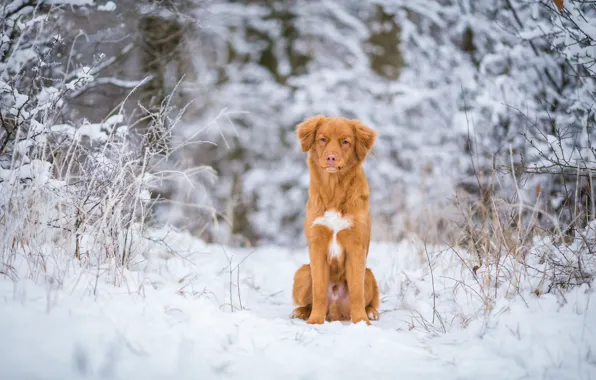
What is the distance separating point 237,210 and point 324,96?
2999mm

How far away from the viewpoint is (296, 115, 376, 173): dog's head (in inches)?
117

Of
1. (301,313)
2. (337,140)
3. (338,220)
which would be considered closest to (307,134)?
(337,140)

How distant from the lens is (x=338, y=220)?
2.95m

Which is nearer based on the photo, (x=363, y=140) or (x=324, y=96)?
(x=363, y=140)

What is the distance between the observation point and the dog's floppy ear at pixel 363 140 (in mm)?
3078

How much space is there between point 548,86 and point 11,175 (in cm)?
485

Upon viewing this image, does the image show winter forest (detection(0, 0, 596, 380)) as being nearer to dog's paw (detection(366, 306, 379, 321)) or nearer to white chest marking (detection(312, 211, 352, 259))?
dog's paw (detection(366, 306, 379, 321))

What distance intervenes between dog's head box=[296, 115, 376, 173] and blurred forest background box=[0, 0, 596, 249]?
0.46 m

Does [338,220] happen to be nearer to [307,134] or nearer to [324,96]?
[307,134]

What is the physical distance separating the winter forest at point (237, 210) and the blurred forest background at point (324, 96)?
0.05 meters

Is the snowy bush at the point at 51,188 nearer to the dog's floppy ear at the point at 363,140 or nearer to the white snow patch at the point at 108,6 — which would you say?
the white snow patch at the point at 108,6

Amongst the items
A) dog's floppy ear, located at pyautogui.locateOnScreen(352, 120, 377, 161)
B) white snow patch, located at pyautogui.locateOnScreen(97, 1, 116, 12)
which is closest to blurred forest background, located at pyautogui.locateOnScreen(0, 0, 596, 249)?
white snow patch, located at pyautogui.locateOnScreen(97, 1, 116, 12)

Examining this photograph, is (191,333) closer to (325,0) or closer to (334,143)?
(334,143)

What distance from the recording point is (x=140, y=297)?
7.59 feet
